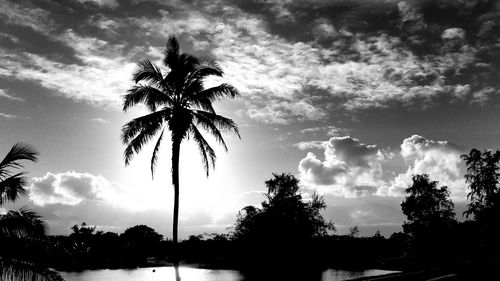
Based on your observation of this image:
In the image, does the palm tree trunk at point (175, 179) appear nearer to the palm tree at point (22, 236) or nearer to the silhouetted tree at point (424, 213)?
the palm tree at point (22, 236)

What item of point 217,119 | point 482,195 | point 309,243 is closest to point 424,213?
point 482,195

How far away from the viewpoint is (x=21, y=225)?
12805 millimetres

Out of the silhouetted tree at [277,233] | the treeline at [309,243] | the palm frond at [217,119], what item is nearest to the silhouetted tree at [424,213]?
the treeline at [309,243]

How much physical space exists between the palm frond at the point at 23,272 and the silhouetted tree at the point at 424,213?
56209 millimetres

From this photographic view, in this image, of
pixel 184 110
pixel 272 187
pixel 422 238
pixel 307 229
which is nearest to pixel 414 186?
pixel 422 238

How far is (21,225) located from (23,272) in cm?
142

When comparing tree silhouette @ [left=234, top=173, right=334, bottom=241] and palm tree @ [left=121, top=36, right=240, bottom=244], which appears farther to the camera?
tree silhouette @ [left=234, top=173, right=334, bottom=241]

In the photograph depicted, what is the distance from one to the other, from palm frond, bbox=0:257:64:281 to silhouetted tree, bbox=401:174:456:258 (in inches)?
2213

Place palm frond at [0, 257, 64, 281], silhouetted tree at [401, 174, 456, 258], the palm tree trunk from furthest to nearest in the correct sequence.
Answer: silhouetted tree at [401, 174, 456, 258]
the palm tree trunk
palm frond at [0, 257, 64, 281]

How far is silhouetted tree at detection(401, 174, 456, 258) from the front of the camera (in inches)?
2394

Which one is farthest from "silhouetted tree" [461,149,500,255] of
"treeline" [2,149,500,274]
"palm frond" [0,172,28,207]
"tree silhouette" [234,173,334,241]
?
"palm frond" [0,172,28,207]

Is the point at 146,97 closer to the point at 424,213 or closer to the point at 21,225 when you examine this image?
the point at 21,225

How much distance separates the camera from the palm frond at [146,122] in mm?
20672

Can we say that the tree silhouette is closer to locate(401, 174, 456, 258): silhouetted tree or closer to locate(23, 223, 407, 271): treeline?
locate(23, 223, 407, 271): treeline
